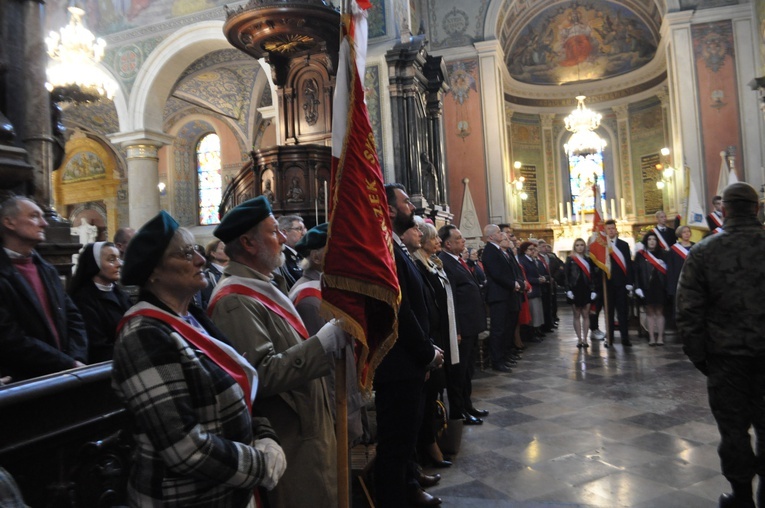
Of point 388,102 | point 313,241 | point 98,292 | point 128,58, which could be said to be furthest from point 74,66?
point 313,241

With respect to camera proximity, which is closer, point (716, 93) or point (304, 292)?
point (304, 292)

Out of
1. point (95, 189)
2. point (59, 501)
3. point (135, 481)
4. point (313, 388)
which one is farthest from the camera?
point (95, 189)

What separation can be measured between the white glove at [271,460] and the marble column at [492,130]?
575 inches

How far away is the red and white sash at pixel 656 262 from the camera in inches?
311

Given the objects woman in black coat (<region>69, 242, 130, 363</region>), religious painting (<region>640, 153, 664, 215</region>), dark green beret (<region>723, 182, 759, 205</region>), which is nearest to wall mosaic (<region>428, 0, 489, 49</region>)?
religious painting (<region>640, 153, 664, 215</region>)

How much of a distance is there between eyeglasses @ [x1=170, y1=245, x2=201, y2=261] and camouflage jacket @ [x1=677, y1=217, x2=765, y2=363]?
98.8 inches

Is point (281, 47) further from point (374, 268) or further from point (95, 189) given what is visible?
point (95, 189)

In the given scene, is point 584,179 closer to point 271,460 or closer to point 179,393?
point 271,460

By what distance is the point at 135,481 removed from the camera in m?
1.43

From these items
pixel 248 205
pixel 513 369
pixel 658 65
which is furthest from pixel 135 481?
pixel 658 65

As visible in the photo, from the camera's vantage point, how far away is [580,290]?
811cm

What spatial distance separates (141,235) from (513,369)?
5956mm

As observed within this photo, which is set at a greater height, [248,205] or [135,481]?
[248,205]

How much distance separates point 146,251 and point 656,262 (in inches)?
312
